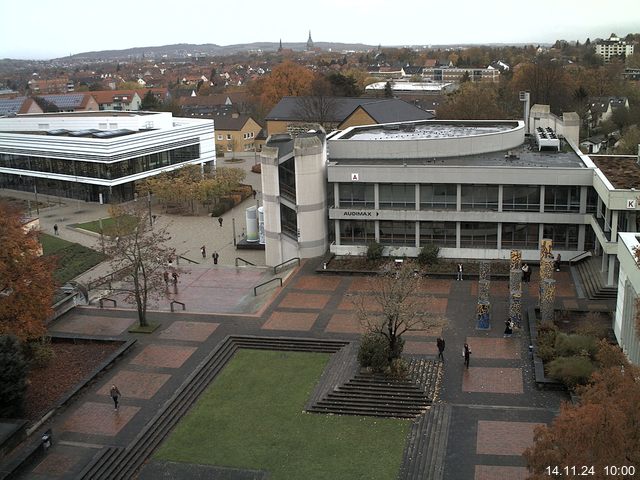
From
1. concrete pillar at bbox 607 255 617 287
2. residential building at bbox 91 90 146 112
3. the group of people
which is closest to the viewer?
concrete pillar at bbox 607 255 617 287

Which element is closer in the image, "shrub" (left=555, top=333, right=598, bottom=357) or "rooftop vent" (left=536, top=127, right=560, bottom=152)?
"shrub" (left=555, top=333, right=598, bottom=357)

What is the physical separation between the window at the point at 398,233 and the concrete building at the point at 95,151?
109 ft

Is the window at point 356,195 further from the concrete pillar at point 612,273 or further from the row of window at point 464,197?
the concrete pillar at point 612,273

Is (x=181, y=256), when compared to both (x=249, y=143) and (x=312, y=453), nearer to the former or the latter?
(x=312, y=453)

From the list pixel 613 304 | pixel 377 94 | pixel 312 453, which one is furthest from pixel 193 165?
pixel 377 94

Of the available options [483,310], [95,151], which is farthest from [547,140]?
[95,151]

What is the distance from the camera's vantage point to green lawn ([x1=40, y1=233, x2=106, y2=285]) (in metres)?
47.0

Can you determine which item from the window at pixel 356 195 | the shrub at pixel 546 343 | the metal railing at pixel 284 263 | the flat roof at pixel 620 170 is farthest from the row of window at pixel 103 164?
the shrub at pixel 546 343

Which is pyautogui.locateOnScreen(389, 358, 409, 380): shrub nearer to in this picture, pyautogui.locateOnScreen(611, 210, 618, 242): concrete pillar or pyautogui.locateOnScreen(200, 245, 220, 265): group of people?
pyautogui.locateOnScreen(611, 210, 618, 242): concrete pillar

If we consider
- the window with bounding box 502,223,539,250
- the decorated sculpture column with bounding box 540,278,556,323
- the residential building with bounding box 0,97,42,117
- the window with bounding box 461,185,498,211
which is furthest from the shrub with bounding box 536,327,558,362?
the residential building with bounding box 0,97,42,117

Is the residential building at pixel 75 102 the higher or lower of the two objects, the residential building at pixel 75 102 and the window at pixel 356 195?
the higher

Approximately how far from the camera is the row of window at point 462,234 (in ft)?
136

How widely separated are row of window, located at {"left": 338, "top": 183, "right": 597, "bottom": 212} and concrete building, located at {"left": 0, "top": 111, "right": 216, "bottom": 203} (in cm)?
3209

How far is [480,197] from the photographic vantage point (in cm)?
4200
